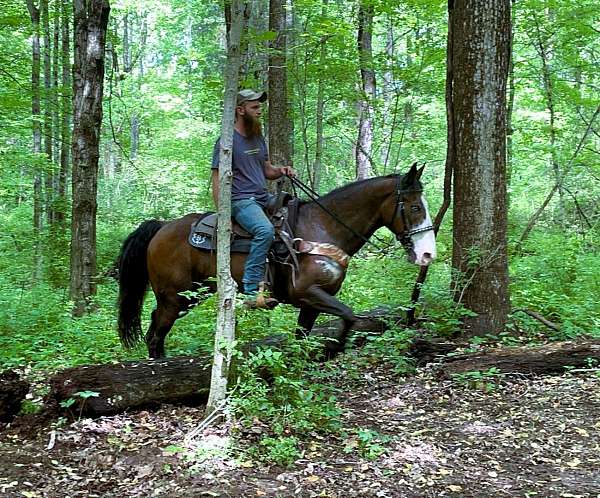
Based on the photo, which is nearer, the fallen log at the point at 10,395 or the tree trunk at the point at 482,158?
the fallen log at the point at 10,395

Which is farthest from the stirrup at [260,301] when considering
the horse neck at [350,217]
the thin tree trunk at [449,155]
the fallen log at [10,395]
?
the thin tree trunk at [449,155]

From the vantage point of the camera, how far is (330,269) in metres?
6.59

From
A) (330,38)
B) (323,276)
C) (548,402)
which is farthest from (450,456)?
(330,38)

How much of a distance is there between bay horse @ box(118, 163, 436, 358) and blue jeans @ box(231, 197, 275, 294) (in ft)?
1.02

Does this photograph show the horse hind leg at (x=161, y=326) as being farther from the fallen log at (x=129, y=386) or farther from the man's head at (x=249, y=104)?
the man's head at (x=249, y=104)

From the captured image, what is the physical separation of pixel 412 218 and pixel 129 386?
334cm

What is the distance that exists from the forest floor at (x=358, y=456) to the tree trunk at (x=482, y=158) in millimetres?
1857

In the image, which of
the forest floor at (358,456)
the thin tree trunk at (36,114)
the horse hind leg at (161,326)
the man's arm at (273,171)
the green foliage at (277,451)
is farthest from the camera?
the thin tree trunk at (36,114)

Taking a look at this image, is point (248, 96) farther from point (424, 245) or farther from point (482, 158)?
point (482, 158)

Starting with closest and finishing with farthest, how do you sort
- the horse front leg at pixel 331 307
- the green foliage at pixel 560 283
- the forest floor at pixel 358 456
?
the forest floor at pixel 358 456
the horse front leg at pixel 331 307
the green foliage at pixel 560 283

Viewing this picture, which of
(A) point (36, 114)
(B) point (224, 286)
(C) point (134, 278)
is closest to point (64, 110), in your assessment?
(A) point (36, 114)

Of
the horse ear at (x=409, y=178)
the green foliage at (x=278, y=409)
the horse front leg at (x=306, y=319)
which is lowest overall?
the green foliage at (x=278, y=409)

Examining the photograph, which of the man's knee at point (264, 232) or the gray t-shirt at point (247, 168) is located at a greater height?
the gray t-shirt at point (247, 168)

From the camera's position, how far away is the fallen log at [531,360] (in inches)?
245
